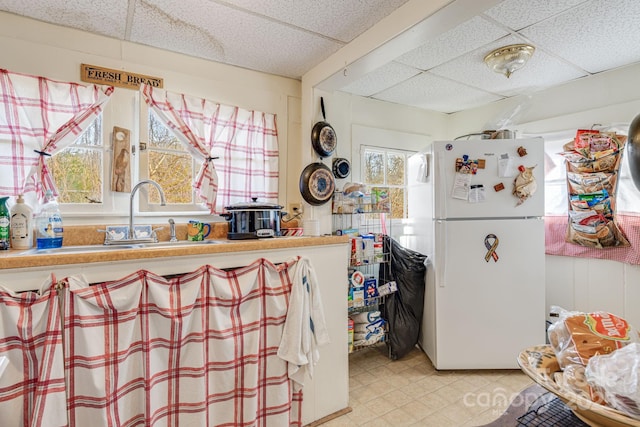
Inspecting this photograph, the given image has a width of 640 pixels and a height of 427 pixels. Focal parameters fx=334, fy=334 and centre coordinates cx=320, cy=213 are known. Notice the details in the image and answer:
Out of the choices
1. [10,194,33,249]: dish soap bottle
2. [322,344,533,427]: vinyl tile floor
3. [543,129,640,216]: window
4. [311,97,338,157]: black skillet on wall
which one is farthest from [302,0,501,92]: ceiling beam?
[322,344,533,427]: vinyl tile floor

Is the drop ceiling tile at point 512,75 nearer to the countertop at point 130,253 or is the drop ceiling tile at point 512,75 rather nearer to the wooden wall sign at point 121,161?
the countertop at point 130,253

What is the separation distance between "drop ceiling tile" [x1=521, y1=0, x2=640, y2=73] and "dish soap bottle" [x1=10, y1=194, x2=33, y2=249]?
2.92 meters

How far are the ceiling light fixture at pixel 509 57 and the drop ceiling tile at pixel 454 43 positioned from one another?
176mm

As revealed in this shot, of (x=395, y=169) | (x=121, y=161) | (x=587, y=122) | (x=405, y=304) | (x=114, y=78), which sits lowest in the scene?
(x=405, y=304)

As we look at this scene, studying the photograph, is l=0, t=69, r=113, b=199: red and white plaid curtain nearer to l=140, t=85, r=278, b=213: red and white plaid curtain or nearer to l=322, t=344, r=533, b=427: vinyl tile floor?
l=140, t=85, r=278, b=213: red and white plaid curtain

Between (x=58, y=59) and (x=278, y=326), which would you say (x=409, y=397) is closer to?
(x=278, y=326)

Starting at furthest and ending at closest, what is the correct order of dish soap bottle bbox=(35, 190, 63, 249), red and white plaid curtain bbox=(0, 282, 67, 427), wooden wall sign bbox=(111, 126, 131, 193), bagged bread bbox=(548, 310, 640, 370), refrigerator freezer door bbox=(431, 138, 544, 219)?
refrigerator freezer door bbox=(431, 138, 544, 219)
wooden wall sign bbox=(111, 126, 131, 193)
dish soap bottle bbox=(35, 190, 63, 249)
red and white plaid curtain bbox=(0, 282, 67, 427)
bagged bread bbox=(548, 310, 640, 370)

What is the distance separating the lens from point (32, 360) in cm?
124

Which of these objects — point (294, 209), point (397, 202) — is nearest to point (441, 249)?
point (397, 202)

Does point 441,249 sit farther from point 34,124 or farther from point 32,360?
point 34,124

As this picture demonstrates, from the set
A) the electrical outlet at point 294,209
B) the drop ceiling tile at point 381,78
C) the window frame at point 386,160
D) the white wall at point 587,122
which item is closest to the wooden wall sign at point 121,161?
the electrical outlet at point 294,209

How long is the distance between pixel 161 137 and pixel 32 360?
1.41 metres

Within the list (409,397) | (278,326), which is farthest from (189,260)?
(409,397)

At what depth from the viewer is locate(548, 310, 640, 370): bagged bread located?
811 millimetres
